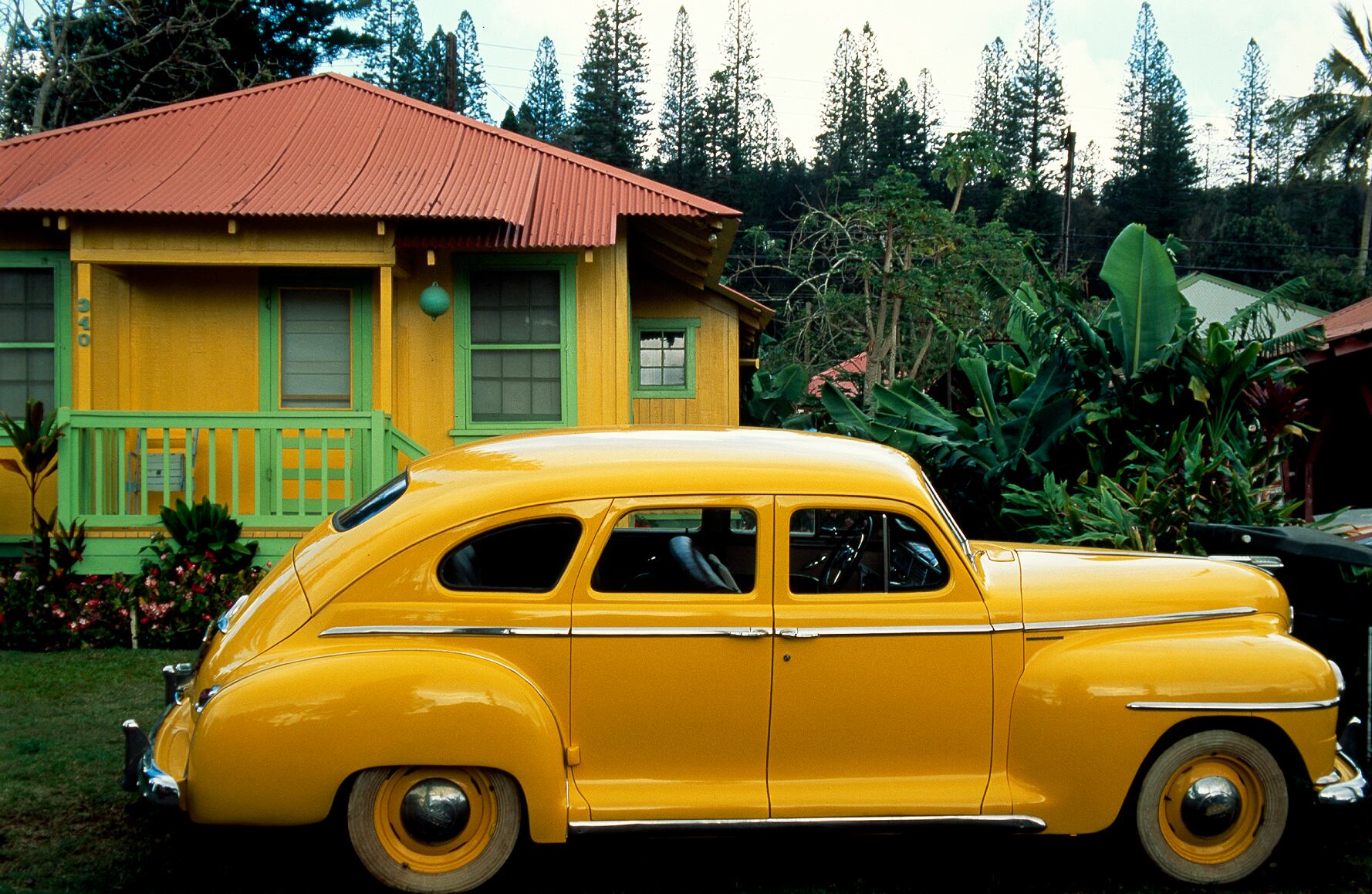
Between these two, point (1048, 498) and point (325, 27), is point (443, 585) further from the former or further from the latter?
point (325, 27)

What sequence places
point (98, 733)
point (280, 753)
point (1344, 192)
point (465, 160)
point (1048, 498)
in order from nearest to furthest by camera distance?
point (280, 753)
point (98, 733)
point (1048, 498)
point (465, 160)
point (1344, 192)

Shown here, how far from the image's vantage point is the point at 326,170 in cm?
1120

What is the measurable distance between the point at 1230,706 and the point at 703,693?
2050 millimetres

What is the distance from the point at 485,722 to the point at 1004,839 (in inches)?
95.3

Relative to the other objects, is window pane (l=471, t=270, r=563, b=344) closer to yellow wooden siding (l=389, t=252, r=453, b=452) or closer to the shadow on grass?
yellow wooden siding (l=389, t=252, r=453, b=452)

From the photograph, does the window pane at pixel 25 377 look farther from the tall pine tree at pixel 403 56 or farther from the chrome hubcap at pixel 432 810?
the tall pine tree at pixel 403 56

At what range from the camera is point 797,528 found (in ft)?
17.2

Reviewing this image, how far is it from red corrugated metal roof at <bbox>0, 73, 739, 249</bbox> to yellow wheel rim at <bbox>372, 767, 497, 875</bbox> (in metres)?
6.64

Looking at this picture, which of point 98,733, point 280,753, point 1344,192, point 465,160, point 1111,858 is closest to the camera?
point 280,753

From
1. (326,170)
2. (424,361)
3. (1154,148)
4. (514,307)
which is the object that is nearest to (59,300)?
(326,170)

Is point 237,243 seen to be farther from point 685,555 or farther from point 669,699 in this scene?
point 669,699

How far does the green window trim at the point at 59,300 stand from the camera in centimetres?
1088

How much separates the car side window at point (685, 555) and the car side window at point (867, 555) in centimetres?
23

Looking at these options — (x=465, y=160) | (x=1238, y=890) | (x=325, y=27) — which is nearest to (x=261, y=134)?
(x=465, y=160)
